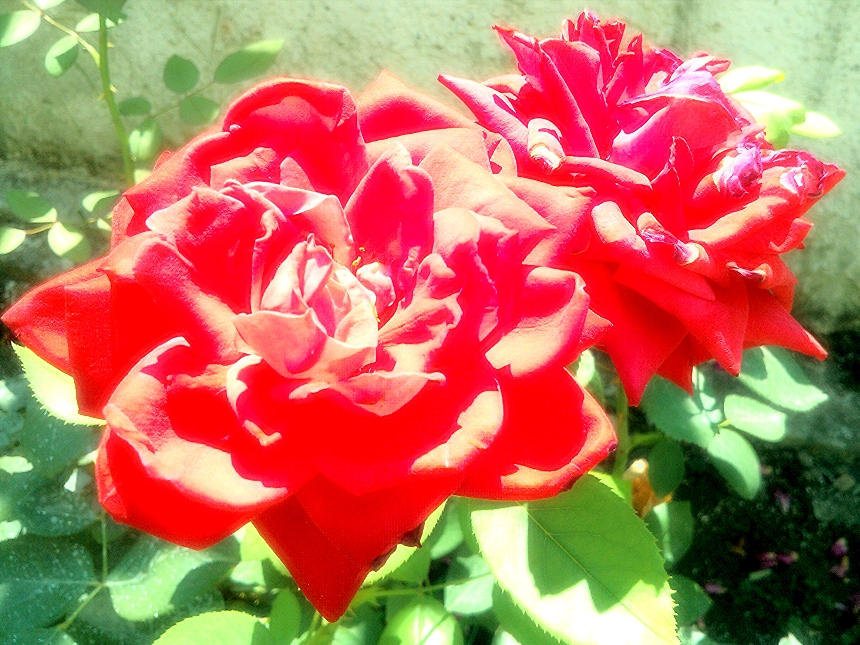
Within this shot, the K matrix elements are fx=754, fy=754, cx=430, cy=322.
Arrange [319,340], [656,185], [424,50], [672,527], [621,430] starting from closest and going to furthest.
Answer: [319,340] < [656,185] < [621,430] < [672,527] < [424,50]

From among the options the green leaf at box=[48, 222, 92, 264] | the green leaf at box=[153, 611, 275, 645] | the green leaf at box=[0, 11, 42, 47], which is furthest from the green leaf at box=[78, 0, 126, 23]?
the green leaf at box=[153, 611, 275, 645]

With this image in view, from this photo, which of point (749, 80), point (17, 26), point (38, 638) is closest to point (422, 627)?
point (38, 638)

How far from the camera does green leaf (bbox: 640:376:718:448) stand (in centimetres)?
91

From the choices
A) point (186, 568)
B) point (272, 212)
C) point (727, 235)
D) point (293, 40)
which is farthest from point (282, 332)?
point (293, 40)

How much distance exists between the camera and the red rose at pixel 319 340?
1.31ft

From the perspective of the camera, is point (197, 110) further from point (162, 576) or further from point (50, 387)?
point (162, 576)

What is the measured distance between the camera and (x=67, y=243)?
1.07 meters

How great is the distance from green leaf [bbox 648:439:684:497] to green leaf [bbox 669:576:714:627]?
115mm

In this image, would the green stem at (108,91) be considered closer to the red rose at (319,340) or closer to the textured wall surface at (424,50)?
the textured wall surface at (424,50)

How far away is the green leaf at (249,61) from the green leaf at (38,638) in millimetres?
688

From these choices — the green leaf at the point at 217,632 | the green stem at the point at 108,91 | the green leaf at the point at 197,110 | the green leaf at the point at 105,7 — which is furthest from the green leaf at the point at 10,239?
the green leaf at the point at 217,632

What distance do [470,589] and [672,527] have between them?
1.05ft

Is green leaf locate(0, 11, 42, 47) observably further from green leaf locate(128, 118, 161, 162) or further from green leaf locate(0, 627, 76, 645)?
green leaf locate(0, 627, 76, 645)

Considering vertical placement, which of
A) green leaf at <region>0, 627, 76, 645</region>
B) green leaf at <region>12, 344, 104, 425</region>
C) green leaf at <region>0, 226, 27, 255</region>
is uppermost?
green leaf at <region>12, 344, 104, 425</region>
